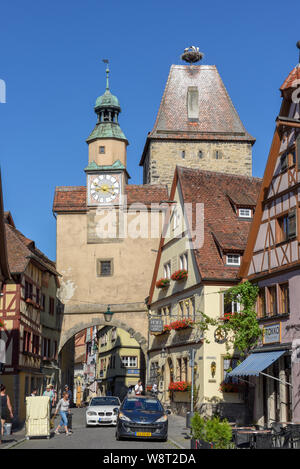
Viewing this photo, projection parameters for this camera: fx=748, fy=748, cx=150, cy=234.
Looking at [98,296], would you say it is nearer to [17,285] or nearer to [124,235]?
[124,235]

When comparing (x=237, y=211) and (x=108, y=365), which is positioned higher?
(x=237, y=211)

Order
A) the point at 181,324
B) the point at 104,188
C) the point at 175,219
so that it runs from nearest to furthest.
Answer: the point at 181,324 → the point at 175,219 → the point at 104,188

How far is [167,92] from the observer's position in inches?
2429

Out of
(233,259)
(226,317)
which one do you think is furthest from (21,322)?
(233,259)

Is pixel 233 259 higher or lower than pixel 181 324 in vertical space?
higher

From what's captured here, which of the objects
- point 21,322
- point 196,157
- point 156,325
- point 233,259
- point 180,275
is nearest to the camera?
point 233,259

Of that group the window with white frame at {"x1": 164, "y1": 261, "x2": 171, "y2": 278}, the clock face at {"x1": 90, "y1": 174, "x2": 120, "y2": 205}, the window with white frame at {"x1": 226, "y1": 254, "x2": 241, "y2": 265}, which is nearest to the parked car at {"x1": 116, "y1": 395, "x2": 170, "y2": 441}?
the window with white frame at {"x1": 226, "y1": 254, "x2": 241, "y2": 265}

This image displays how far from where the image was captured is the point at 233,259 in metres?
31.8

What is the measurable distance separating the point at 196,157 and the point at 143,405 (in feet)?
125

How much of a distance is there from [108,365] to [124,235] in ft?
92.1

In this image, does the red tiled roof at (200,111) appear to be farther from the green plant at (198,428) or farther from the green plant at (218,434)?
the green plant at (218,434)

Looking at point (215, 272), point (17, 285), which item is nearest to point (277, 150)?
point (215, 272)

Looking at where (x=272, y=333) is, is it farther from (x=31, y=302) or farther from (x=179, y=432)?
(x=31, y=302)

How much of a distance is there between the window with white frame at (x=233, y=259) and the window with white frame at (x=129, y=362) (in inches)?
1290
